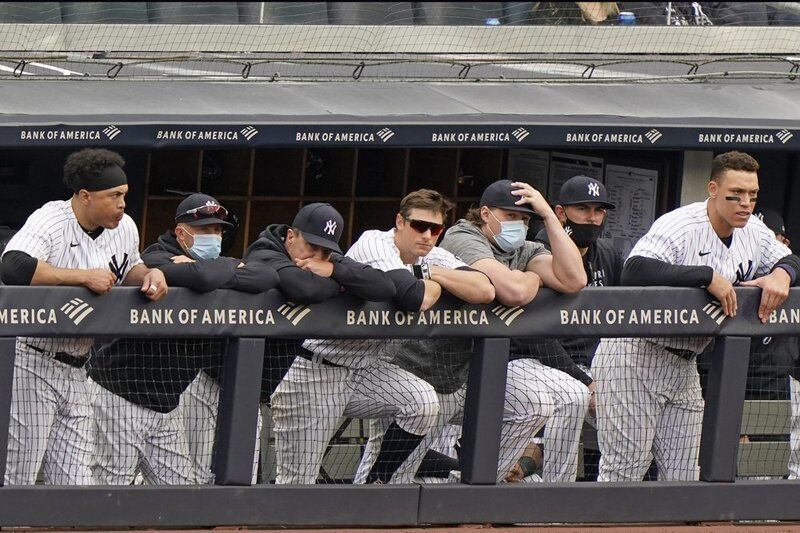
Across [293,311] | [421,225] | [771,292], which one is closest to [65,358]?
[293,311]

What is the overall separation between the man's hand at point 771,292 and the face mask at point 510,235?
0.88 metres

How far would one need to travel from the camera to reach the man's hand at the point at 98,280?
439 cm

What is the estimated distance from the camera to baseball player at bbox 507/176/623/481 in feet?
16.4

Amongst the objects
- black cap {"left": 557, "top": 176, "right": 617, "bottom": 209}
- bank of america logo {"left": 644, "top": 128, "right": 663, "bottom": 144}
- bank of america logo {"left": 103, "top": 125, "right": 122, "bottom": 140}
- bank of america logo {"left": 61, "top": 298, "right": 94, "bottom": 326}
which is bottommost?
bank of america logo {"left": 61, "top": 298, "right": 94, "bottom": 326}

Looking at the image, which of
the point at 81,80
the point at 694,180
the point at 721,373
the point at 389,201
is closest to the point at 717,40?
the point at 694,180

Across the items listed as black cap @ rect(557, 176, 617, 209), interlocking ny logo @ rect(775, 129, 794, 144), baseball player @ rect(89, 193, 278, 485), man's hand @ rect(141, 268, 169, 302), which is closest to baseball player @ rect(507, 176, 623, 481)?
black cap @ rect(557, 176, 617, 209)

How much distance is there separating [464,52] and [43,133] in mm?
3848

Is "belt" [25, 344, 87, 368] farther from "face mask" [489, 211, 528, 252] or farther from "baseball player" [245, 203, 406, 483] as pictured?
"face mask" [489, 211, 528, 252]

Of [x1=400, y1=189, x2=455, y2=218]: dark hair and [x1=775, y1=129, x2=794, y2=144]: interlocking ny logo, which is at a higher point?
[x1=775, y1=129, x2=794, y2=144]: interlocking ny logo

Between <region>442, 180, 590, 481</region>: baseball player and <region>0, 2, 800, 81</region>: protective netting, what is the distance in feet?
15.6

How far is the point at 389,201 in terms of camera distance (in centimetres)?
1052

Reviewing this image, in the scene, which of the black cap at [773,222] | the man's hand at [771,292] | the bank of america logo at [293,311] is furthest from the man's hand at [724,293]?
the black cap at [773,222]

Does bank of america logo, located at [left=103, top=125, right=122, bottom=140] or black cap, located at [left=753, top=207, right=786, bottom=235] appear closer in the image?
black cap, located at [left=753, top=207, right=786, bottom=235]

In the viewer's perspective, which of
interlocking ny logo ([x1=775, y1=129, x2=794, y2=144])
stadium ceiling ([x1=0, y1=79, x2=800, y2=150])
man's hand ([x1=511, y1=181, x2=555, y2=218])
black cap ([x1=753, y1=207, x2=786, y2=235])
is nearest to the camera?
man's hand ([x1=511, y1=181, x2=555, y2=218])
